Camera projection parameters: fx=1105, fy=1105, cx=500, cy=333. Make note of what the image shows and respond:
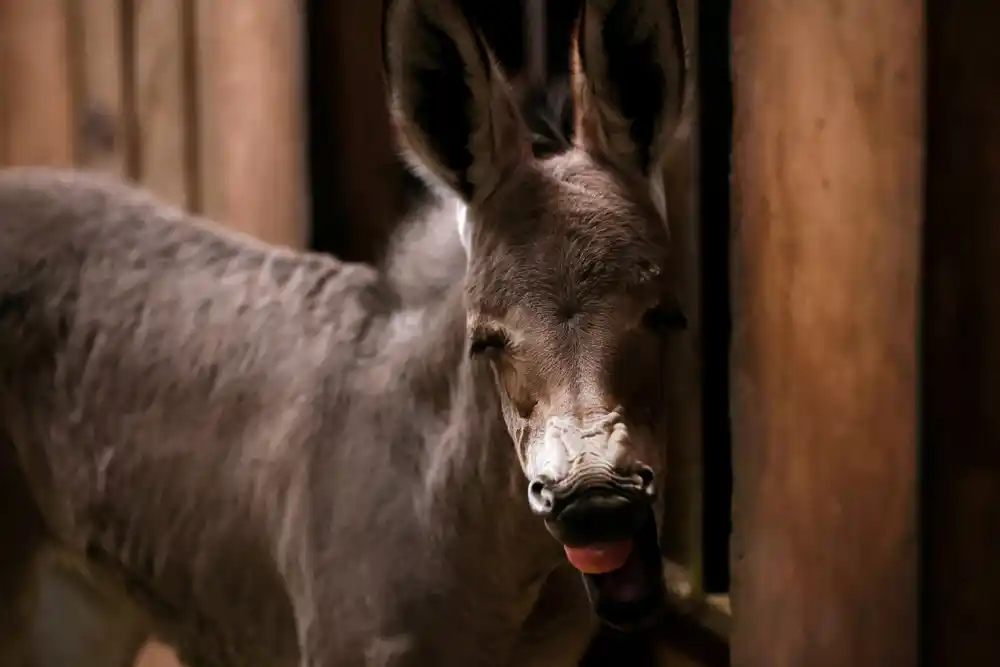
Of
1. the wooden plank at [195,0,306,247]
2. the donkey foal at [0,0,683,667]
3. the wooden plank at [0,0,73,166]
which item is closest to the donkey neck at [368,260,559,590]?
the donkey foal at [0,0,683,667]

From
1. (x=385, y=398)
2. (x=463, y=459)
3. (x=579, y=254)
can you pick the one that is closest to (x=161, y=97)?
(x=385, y=398)

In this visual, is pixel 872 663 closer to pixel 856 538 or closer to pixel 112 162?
pixel 856 538

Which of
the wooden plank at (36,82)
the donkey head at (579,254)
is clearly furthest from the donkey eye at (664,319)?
the wooden plank at (36,82)

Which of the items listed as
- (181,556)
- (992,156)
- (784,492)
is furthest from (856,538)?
(181,556)

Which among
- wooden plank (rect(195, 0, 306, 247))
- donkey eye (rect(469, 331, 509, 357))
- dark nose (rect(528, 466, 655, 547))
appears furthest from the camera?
wooden plank (rect(195, 0, 306, 247))

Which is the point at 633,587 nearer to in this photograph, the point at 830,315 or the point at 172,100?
the point at 830,315

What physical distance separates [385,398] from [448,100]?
0.29 metres

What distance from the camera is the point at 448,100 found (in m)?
0.91

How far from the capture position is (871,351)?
0.94m

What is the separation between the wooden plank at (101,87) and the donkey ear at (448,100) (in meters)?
1.06

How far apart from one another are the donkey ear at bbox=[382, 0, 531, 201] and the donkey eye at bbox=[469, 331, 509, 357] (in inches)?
5.2

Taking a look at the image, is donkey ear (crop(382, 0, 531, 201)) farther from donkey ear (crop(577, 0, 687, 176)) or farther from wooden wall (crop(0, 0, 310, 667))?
wooden wall (crop(0, 0, 310, 667))

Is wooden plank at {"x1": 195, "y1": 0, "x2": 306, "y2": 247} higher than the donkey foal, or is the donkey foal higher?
wooden plank at {"x1": 195, "y1": 0, "x2": 306, "y2": 247}

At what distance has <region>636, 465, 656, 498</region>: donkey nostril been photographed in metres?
0.76
